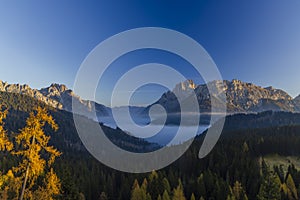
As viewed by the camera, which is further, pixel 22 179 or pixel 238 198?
pixel 238 198

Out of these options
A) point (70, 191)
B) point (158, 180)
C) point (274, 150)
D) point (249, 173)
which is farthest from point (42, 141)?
point (274, 150)

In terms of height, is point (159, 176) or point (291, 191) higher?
point (159, 176)

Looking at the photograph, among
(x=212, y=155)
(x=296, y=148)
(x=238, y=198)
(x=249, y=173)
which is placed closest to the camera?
(x=238, y=198)

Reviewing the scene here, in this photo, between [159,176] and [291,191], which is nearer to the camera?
[291,191]

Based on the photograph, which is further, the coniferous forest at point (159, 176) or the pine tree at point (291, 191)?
the pine tree at point (291, 191)

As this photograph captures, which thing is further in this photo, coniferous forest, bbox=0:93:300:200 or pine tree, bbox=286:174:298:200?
pine tree, bbox=286:174:298:200

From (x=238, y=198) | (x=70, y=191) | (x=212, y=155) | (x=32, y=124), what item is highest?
(x=212, y=155)

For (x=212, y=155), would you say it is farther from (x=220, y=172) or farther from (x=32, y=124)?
(x=32, y=124)

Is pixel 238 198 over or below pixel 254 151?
below

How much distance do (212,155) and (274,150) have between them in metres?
52.1

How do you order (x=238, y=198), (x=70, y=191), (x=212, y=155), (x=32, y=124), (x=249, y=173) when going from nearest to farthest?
(x=32, y=124) → (x=70, y=191) → (x=238, y=198) → (x=249, y=173) → (x=212, y=155)

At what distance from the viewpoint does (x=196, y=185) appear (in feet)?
358

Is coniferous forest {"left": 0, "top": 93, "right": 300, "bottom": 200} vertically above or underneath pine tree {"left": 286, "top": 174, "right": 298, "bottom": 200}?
above

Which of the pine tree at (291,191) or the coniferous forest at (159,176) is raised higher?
the coniferous forest at (159,176)
